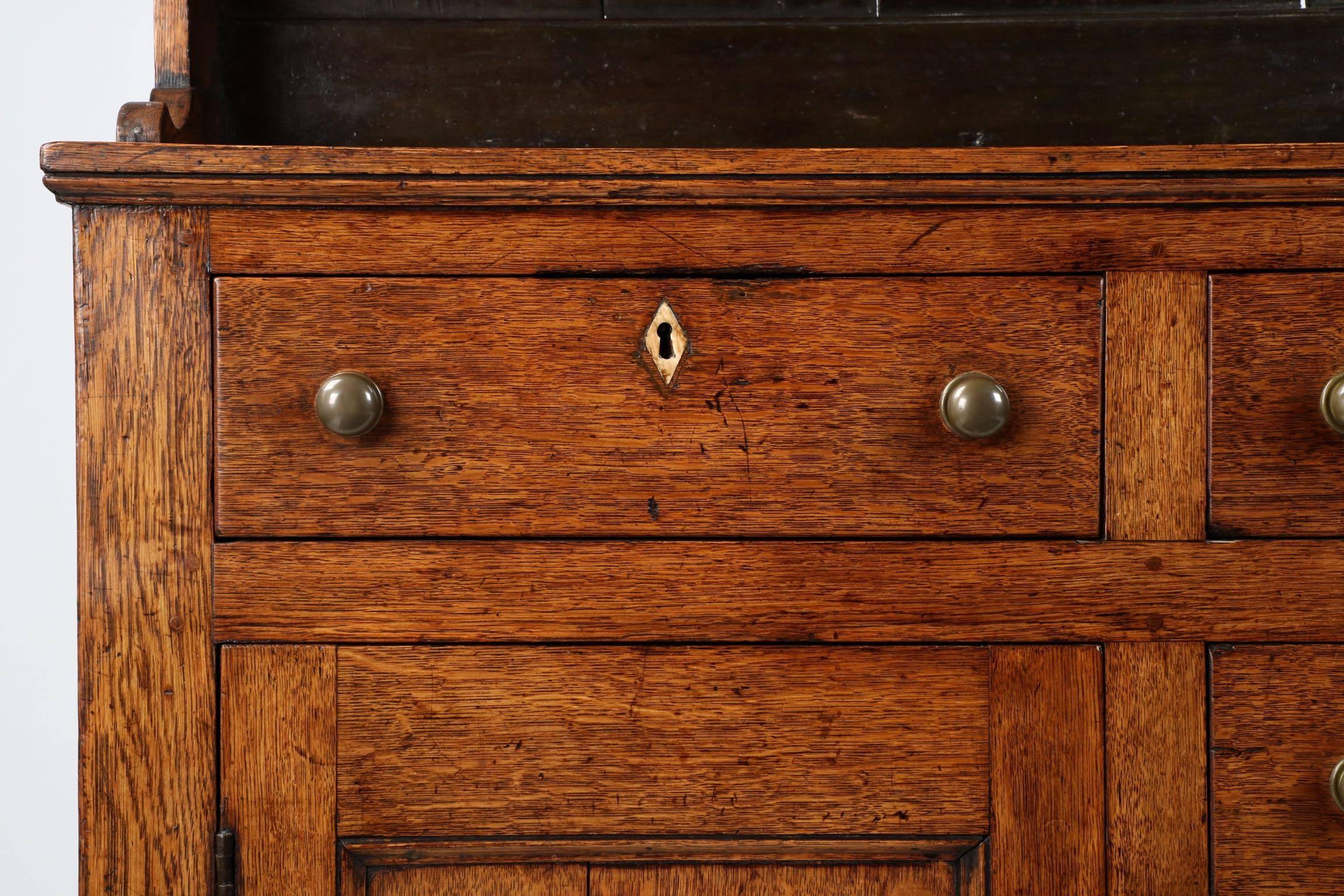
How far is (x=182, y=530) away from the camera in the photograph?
1.96 feet

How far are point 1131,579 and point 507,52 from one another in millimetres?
715

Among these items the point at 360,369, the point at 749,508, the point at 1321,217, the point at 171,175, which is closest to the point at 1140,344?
the point at 1321,217

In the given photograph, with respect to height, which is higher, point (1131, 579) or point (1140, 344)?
point (1140, 344)

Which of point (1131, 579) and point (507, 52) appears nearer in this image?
point (1131, 579)

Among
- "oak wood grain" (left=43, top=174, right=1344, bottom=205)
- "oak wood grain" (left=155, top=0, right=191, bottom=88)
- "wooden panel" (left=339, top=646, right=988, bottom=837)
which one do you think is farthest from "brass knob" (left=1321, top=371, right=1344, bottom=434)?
"oak wood grain" (left=155, top=0, right=191, bottom=88)

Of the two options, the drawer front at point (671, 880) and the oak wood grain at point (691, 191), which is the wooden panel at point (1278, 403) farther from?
the drawer front at point (671, 880)

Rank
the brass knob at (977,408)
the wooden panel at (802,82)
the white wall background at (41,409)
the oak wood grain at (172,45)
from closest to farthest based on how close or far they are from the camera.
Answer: the brass knob at (977,408), the oak wood grain at (172,45), the wooden panel at (802,82), the white wall background at (41,409)

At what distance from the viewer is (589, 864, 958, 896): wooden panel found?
0.61 meters

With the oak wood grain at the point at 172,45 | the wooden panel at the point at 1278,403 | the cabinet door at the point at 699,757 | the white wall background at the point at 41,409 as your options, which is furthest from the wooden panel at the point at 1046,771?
the white wall background at the point at 41,409

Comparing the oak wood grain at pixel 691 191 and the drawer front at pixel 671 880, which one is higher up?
the oak wood grain at pixel 691 191

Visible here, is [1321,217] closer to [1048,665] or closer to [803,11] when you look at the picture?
[1048,665]

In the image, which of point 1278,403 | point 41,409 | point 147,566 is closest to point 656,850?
point 147,566

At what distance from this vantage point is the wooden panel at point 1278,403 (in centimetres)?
60

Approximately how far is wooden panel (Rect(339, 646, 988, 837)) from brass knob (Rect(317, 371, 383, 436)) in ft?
0.47
